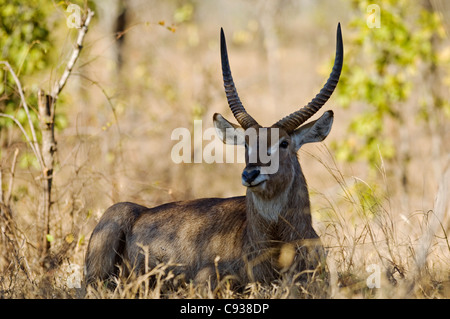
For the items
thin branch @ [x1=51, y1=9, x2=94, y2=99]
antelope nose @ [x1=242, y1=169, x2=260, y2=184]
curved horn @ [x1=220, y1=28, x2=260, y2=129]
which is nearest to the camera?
antelope nose @ [x1=242, y1=169, x2=260, y2=184]

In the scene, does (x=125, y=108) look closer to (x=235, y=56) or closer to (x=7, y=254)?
(x=7, y=254)

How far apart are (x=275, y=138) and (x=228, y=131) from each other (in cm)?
68

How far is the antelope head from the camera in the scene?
193 inches

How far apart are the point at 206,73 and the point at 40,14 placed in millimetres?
3870

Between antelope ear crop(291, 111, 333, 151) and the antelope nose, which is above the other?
antelope ear crop(291, 111, 333, 151)

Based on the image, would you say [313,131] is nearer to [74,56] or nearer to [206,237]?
[206,237]

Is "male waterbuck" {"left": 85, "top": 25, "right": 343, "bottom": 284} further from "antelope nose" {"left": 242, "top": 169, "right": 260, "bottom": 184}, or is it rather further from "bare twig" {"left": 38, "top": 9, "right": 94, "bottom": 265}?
"bare twig" {"left": 38, "top": 9, "right": 94, "bottom": 265}

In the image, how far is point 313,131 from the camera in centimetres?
541

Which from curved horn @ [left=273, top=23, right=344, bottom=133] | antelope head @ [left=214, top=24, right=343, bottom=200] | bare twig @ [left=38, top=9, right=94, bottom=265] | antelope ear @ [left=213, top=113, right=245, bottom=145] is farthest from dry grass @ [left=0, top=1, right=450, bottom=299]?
antelope ear @ [left=213, top=113, right=245, bottom=145]

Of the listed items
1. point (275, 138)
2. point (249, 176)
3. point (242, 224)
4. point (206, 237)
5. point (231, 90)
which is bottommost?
point (206, 237)

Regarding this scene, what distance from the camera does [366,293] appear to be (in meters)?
4.34

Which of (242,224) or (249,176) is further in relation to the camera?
(242,224)

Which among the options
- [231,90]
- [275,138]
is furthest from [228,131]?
[275,138]

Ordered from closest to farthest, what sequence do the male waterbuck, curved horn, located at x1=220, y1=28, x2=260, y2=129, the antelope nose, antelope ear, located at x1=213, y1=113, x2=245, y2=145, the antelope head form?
1. the antelope nose
2. the antelope head
3. the male waterbuck
4. curved horn, located at x1=220, y1=28, x2=260, y2=129
5. antelope ear, located at x1=213, y1=113, x2=245, y2=145
